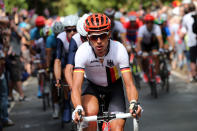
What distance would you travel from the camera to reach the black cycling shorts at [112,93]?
6.06m

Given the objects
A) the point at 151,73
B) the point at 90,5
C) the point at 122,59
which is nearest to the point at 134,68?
the point at 151,73

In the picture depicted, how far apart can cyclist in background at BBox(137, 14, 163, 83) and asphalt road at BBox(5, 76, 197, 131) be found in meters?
1.01

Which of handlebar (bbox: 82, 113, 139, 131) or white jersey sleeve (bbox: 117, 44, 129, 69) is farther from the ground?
white jersey sleeve (bbox: 117, 44, 129, 69)

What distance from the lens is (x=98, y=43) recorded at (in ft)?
18.8

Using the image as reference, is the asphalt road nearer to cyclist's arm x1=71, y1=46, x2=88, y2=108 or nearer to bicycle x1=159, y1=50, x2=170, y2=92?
bicycle x1=159, y1=50, x2=170, y2=92

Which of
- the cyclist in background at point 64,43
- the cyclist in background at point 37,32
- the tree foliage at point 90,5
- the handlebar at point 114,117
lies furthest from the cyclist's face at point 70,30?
the tree foliage at point 90,5

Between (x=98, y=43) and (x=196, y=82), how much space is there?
34.3 feet

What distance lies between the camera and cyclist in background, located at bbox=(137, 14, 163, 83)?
44.9ft

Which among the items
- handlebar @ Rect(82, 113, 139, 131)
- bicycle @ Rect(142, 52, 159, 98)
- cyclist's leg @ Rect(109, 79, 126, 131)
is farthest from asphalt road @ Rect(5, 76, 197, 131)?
handlebar @ Rect(82, 113, 139, 131)

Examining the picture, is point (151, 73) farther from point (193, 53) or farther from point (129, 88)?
point (129, 88)

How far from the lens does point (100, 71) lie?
608 centimetres

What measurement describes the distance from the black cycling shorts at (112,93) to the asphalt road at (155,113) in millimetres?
3146

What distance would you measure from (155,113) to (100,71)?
5.06 meters

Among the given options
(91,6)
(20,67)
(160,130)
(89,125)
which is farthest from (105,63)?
(91,6)
